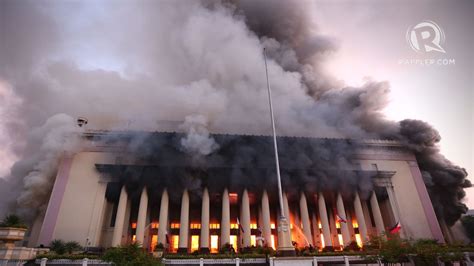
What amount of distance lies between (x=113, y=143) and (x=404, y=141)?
141 ft

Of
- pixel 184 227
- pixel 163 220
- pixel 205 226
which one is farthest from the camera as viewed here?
pixel 205 226

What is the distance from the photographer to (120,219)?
31719 mm

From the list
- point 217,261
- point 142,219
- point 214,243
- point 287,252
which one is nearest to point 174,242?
point 214,243

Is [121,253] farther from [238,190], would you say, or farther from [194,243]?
[194,243]

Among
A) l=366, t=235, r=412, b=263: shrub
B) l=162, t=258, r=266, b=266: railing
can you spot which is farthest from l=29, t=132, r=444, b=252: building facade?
l=366, t=235, r=412, b=263: shrub

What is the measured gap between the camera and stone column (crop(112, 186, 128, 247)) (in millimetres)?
30634

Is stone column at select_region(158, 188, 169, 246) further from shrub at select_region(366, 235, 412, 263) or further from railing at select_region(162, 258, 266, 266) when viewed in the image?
shrub at select_region(366, 235, 412, 263)

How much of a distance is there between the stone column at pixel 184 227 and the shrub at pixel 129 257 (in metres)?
15.5

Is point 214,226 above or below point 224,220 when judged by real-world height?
above

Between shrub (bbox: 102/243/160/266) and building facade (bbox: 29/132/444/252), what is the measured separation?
1567 cm

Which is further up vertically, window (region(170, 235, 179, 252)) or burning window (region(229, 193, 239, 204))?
burning window (region(229, 193, 239, 204))

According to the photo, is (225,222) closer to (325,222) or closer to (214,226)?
(214,226)

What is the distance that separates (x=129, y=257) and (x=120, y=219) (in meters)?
18.4

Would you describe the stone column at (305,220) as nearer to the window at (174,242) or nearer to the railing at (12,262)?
the window at (174,242)
